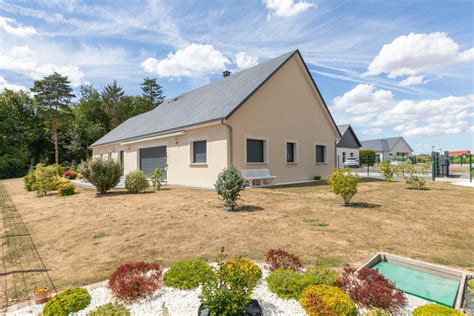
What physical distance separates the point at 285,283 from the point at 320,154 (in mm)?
16078

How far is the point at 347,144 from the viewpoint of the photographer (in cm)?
3697

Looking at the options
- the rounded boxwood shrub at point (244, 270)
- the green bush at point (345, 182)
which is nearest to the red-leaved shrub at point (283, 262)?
the rounded boxwood shrub at point (244, 270)

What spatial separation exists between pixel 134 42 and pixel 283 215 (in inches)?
526

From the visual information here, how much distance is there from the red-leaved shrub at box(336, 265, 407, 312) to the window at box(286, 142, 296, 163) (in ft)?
41.3

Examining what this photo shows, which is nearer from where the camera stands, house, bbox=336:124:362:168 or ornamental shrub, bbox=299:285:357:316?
ornamental shrub, bbox=299:285:357:316

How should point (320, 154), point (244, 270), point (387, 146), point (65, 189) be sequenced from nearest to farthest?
point (244, 270) → point (65, 189) → point (320, 154) → point (387, 146)

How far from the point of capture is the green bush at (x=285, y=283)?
9.15 ft

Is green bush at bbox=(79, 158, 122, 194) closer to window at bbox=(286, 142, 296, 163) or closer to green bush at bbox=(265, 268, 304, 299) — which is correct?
window at bbox=(286, 142, 296, 163)

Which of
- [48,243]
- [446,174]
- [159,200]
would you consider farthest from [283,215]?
[446,174]

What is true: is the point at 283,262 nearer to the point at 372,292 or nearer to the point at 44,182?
the point at 372,292

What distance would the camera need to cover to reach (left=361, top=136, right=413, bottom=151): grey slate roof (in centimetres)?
5204

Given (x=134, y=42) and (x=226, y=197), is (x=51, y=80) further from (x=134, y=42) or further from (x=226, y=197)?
(x=226, y=197)

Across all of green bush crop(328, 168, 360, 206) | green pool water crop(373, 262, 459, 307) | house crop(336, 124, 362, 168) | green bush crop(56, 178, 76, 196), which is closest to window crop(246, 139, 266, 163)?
green bush crop(328, 168, 360, 206)

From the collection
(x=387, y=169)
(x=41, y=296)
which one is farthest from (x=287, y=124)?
(x=41, y=296)
